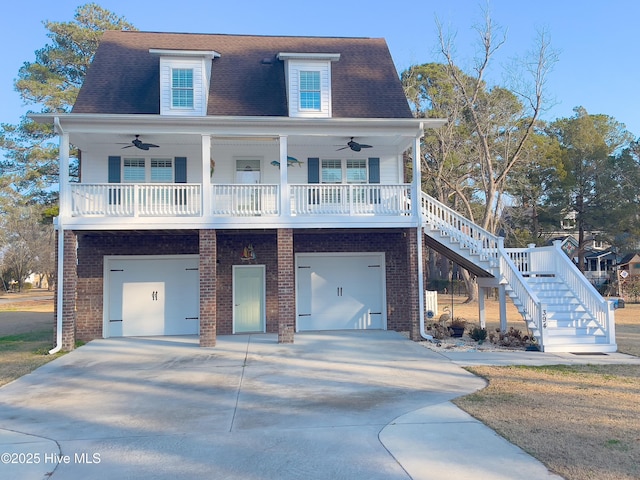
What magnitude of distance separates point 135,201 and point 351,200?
5.82m

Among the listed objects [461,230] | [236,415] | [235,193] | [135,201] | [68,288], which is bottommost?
[236,415]

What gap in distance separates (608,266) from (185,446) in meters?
58.8

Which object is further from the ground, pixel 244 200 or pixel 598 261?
pixel 244 200

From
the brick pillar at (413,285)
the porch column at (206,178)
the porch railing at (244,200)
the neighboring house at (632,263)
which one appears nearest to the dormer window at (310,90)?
the porch railing at (244,200)

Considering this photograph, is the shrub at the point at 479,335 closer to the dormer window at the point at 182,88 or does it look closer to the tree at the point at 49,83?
the dormer window at the point at 182,88

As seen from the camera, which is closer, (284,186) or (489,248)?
(284,186)

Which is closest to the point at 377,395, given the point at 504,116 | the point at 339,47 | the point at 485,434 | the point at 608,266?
the point at 485,434

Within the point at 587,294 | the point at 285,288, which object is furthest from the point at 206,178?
the point at 587,294

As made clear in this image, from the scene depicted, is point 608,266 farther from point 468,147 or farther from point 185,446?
point 185,446

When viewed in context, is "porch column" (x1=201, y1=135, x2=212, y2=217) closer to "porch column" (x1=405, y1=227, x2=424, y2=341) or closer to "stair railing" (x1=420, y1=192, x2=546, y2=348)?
"porch column" (x1=405, y1=227, x2=424, y2=341)

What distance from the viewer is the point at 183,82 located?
1474 cm

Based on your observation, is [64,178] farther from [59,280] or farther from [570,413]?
[570,413]

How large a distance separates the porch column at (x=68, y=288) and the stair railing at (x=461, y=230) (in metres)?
9.67

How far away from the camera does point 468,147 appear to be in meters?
30.4
